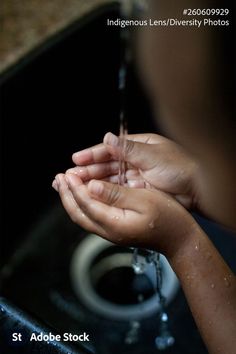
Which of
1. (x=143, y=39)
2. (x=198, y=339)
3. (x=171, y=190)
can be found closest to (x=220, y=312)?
(x=171, y=190)

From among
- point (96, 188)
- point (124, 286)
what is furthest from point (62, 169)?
point (96, 188)

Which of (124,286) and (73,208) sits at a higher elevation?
(73,208)

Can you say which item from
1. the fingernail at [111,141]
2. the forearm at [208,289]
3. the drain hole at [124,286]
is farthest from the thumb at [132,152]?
the drain hole at [124,286]

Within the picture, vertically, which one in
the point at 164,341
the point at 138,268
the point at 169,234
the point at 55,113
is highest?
the point at 55,113

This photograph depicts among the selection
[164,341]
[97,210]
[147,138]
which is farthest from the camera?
[164,341]

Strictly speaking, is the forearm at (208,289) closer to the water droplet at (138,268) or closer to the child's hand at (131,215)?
the child's hand at (131,215)

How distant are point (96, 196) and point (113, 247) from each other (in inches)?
14.1

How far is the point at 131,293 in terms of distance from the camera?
0.80 m

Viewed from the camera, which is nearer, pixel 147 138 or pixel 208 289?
pixel 208 289

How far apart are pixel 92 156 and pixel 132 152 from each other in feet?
0.15

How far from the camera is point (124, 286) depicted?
0.81 metres

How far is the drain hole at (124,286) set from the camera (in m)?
0.80

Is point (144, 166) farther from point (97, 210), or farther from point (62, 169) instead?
point (62, 169)

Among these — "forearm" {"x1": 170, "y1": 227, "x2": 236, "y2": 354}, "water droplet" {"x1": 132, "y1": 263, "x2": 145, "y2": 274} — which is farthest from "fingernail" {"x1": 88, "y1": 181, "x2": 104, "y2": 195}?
"water droplet" {"x1": 132, "y1": 263, "x2": 145, "y2": 274}
